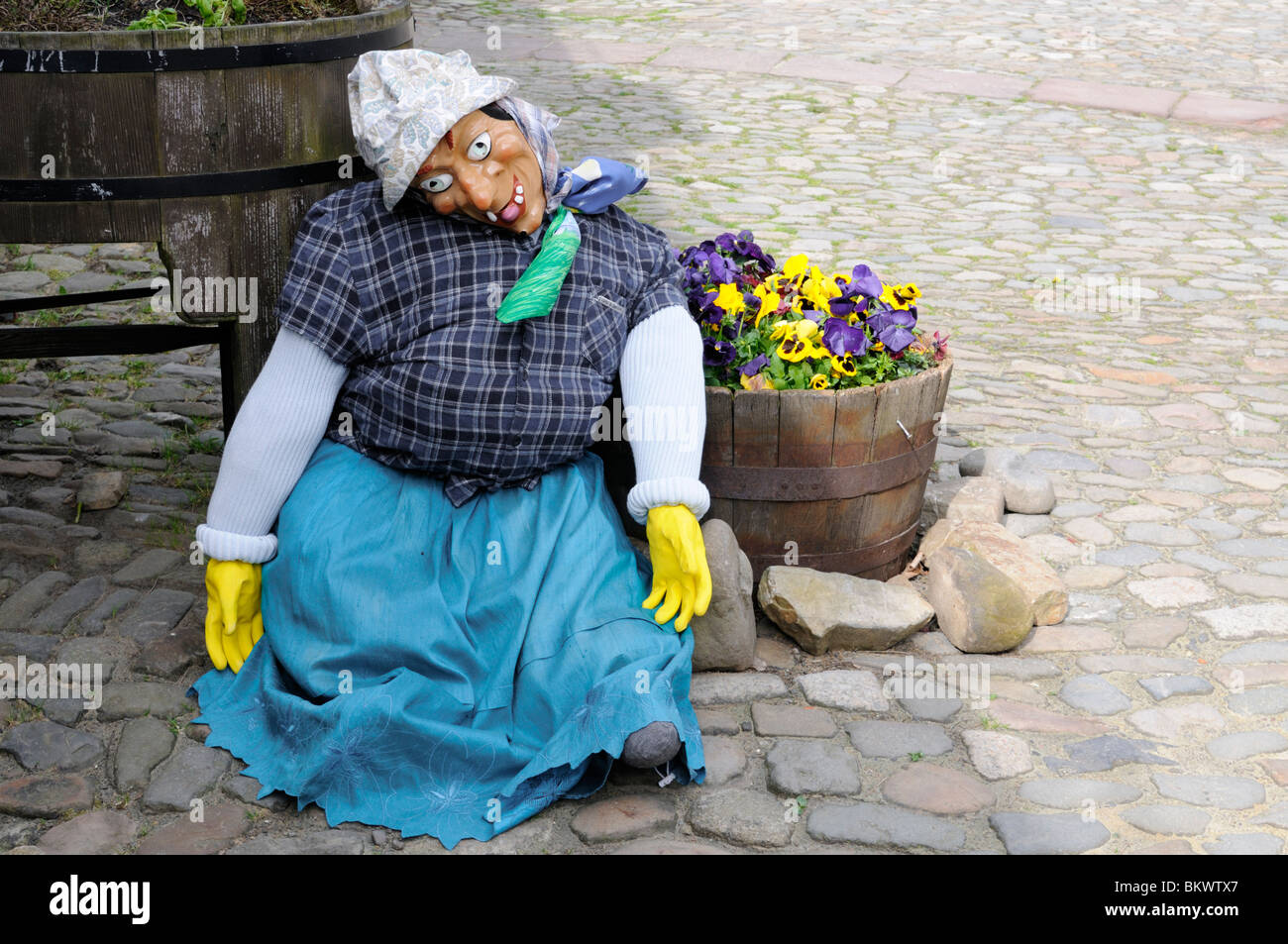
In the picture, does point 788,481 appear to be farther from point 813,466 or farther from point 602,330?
point 602,330

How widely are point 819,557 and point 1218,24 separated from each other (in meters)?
10.8

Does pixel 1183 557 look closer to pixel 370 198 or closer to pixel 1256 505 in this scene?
pixel 1256 505

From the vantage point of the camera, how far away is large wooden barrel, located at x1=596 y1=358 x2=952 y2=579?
10.5 ft

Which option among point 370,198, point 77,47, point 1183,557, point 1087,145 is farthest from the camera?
point 1087,145

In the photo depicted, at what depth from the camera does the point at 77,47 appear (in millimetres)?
2809

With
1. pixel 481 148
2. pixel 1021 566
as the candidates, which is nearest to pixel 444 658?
pixel 481 148

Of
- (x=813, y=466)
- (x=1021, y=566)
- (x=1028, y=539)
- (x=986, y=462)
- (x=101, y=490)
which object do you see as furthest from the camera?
(x=986, y=462)

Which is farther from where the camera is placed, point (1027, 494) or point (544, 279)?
point (1027, 494)

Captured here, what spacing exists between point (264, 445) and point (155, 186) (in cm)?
59

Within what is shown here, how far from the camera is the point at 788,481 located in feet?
10.7

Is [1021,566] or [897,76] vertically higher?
[897,76]

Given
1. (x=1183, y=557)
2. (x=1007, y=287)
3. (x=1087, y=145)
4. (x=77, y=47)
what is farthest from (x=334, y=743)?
(x=1087, y=145)
